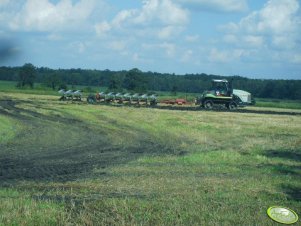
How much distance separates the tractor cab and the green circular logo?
136 ft

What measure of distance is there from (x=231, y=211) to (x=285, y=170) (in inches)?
268

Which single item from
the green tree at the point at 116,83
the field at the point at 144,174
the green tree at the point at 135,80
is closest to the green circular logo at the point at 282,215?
the field at the point at 144,174

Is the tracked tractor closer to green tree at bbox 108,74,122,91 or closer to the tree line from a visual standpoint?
the tree line

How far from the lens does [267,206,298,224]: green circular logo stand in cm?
953

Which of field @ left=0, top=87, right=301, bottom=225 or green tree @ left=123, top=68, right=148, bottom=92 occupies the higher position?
green tree @ left=123, top=68, right=148, bottom=92

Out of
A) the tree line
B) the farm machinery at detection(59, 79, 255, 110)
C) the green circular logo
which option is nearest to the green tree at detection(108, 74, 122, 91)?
the tree line

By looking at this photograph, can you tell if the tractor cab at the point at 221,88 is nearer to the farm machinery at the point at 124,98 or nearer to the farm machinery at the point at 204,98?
the farm machinery at the point at 204,98

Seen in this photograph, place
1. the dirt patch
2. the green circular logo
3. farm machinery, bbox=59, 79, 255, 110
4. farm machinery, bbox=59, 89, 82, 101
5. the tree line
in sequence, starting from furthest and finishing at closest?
the tree line, farm machinery, bbox=59, 89, 82, 101, farm machinery, bbox=59, 79, 255, 110, the dirt patch, the green circular logo

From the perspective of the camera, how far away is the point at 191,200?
11.3 meters

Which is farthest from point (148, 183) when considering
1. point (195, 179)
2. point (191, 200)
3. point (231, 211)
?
point (231, 211)

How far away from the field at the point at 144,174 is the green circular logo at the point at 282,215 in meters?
0.17

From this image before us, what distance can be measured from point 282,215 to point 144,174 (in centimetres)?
599

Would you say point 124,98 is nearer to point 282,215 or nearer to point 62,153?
point 62,153

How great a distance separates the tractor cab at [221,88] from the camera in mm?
51562
